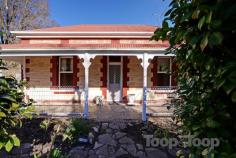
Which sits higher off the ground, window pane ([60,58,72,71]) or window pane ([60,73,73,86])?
window pane ([60,58,72,71])

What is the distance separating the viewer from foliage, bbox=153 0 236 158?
1440 mm

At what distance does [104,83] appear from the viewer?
45.0 ft

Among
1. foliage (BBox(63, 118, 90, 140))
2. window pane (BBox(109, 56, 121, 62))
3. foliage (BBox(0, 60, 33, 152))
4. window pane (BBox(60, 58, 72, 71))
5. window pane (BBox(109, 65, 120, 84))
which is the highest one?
window pane (BBox(109, 56, 121, 62))

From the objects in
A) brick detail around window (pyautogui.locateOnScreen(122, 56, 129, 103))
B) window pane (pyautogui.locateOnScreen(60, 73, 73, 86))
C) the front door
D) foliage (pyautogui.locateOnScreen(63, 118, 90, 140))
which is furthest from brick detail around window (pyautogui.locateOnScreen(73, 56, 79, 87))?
foliage (pyautogui.locateOnScreen(63, 118, 90, 140))

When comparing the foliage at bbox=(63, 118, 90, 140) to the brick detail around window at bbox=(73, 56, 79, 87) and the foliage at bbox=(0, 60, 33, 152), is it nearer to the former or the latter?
the foliage at bbox=(0, 60, 33, 152)

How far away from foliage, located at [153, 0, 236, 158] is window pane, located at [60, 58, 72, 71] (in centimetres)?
1211

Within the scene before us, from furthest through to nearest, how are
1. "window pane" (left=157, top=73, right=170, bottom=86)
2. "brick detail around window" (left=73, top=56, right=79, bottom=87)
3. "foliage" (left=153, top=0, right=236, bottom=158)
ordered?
"window pane" (left=157, top=73, right=170, bottom=86)
"brick detail around window" (left=73, top=56, right=79, bottom=87)
"foliage" (left=153, top=0, right=236, bottom=158)

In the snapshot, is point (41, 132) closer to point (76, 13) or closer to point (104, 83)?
point (104, 83)

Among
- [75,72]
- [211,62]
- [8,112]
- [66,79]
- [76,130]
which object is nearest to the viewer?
[211,62]

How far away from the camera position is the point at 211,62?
1.64m

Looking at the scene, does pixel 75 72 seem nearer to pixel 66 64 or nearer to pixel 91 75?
pixel 66 64

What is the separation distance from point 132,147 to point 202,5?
5.90m

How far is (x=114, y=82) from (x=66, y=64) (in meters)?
3.14

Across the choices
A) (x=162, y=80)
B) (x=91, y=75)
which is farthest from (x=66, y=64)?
(x=162, y=80)
